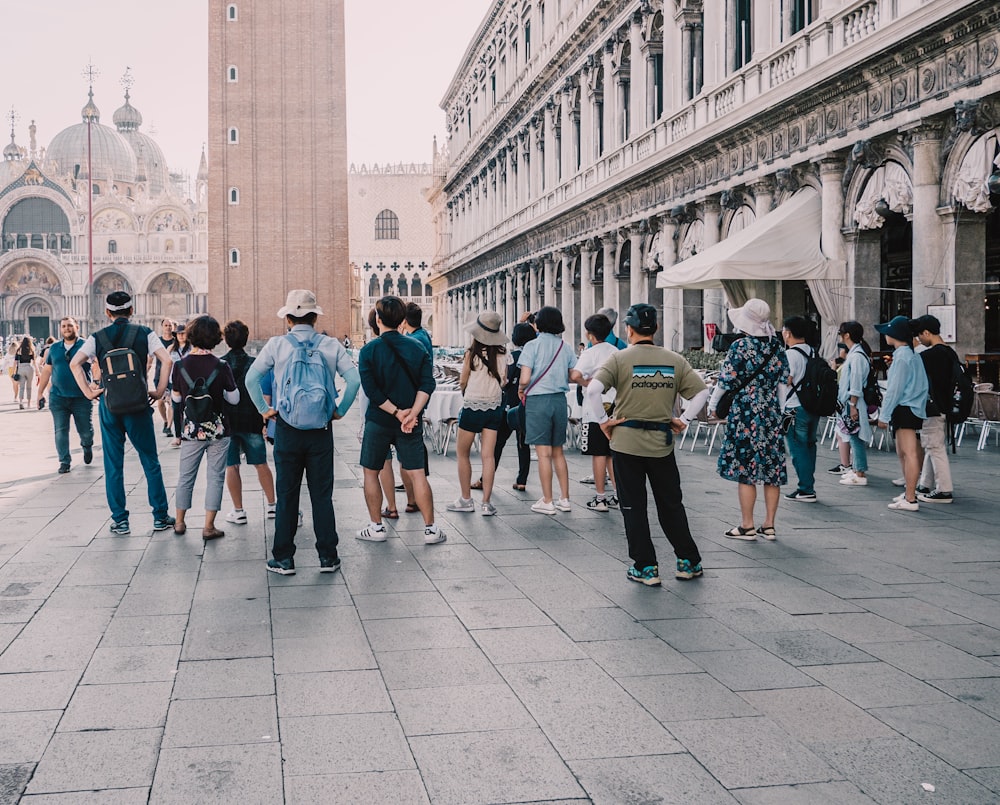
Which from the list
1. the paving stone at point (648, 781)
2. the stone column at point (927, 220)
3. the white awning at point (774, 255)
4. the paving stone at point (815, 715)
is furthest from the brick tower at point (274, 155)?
the paving stone at point (648, 781)

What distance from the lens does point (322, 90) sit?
50.9 metres

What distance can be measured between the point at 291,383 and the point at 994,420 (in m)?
9.32

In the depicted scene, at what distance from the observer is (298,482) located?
6.65m

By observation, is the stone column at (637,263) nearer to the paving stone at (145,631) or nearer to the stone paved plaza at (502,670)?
the stone paved plaza at (502,670)

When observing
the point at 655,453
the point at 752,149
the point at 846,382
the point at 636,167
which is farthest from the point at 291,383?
the point at 636,167

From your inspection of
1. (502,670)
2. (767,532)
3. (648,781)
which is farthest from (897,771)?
(767,532)

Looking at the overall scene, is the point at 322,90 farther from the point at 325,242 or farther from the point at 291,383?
the point at 291,383

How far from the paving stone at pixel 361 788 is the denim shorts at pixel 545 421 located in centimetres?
517

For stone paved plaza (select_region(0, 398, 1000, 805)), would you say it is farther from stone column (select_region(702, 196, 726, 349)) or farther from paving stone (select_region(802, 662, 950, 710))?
stone column (select_region(702, 196, 726, 349))

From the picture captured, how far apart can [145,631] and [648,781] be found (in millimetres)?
2882

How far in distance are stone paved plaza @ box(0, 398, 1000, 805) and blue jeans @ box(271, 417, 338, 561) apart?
223 millimetres

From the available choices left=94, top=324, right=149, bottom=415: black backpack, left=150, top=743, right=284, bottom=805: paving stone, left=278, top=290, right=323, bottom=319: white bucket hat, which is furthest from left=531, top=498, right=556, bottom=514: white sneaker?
left=150, top=743, right=284, bottom=805: paving stone

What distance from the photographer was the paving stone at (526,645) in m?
4.86

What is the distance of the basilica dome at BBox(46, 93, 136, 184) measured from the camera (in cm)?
11088
